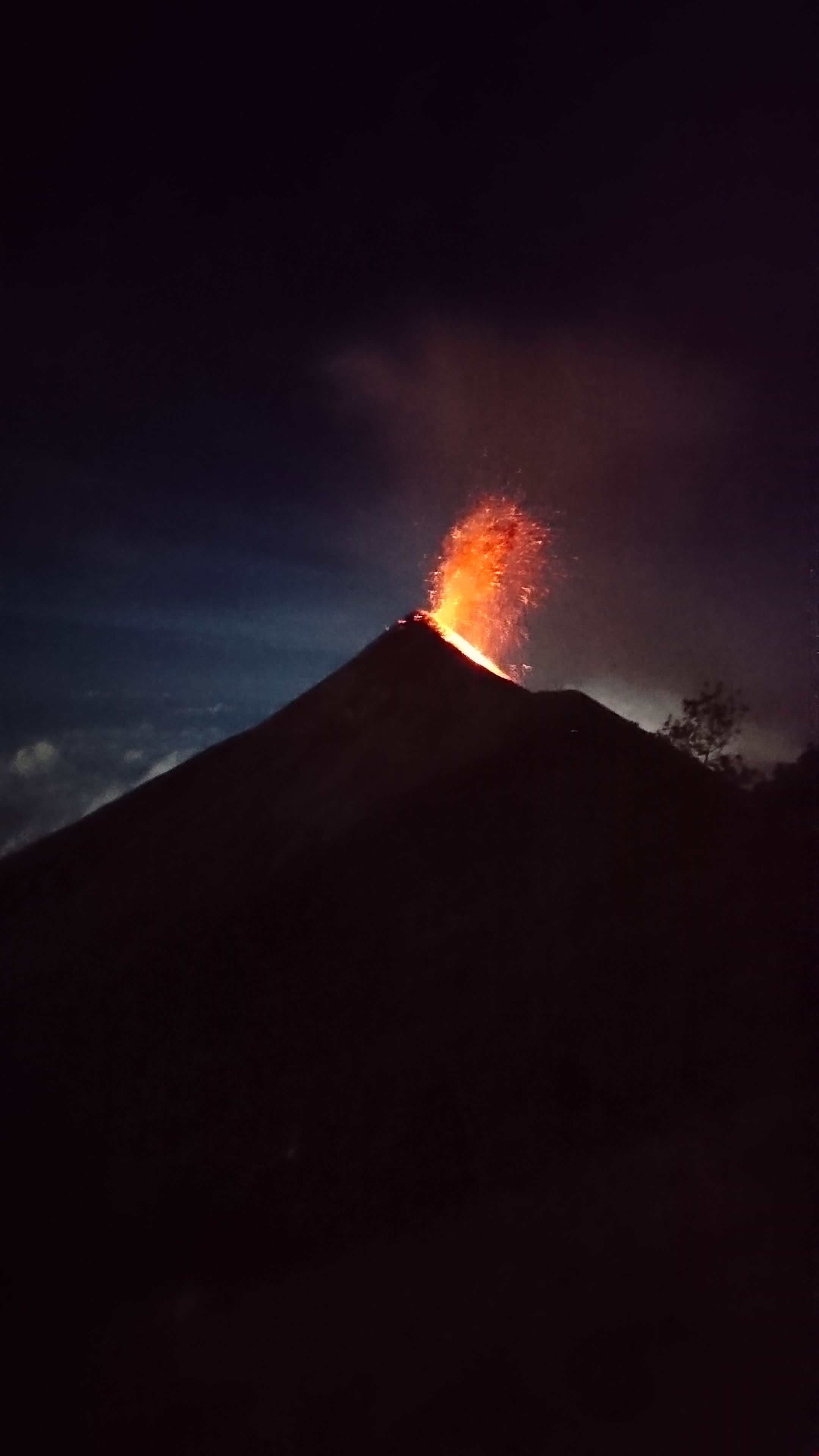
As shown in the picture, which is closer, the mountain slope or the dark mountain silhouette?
the dark mountain silhouette

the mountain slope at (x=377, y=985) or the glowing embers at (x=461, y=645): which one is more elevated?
the glowing embers at (x=461, y=645)

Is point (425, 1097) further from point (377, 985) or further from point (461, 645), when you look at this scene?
point (461, 645)

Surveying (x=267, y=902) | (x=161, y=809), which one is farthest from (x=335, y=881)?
(x=161, y=809)

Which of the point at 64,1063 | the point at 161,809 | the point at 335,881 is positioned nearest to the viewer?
the point at 64,1063

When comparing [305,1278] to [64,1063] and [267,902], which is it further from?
[267,902]

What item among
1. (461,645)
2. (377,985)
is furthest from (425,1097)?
(461,645)

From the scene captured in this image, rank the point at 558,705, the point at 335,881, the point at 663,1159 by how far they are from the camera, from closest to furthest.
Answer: the point at 663,1159 < the point at 335,881 < the point at 558,705

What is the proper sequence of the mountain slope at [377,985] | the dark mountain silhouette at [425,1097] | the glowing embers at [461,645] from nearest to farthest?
the dark mountain silhouette at [425,1097] < the mountain slope at [377,985] < the glowing embers at [461,645]

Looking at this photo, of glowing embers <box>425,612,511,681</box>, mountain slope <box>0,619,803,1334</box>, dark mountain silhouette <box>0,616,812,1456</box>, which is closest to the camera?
dark mountain silhouette <box>0,616,812,1456</box>
